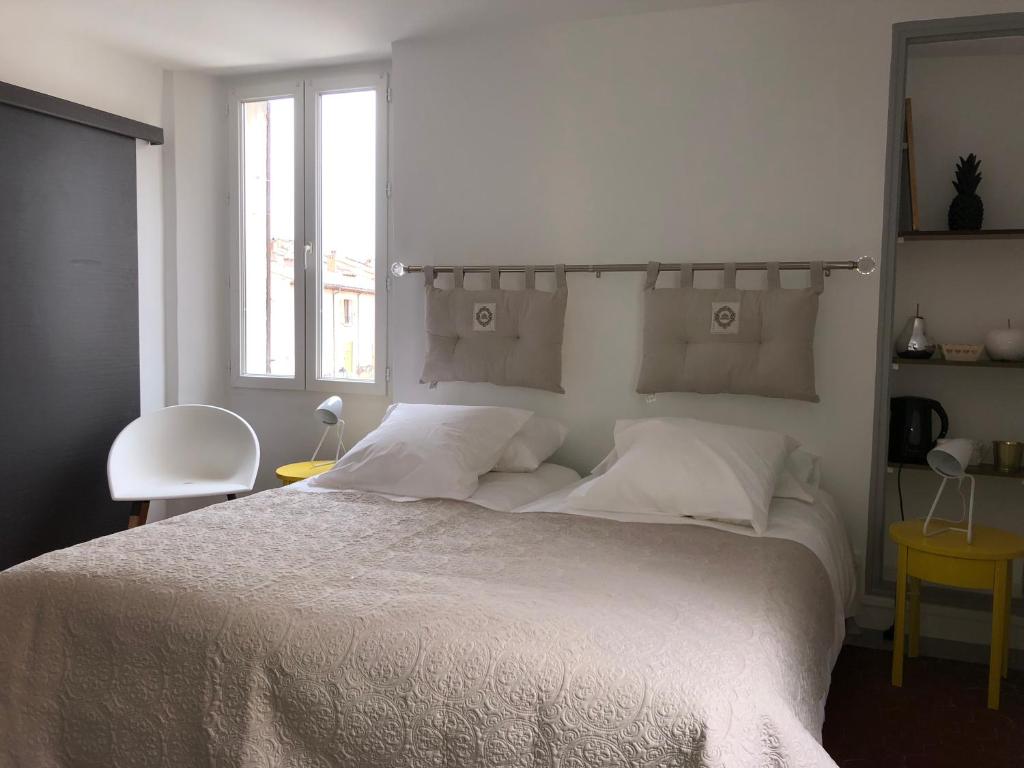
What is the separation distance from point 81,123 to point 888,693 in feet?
12.9

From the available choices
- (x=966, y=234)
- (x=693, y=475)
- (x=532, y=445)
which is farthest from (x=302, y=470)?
(x=966, y=234)

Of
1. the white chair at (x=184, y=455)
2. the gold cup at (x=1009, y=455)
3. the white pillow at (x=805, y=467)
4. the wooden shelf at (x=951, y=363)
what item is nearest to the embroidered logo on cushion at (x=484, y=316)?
the white chair at (x=184, y=455)

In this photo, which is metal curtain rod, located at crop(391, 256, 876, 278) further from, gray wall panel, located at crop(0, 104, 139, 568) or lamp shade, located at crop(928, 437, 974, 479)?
gray wall panel, located at crop(0, 104, 139, 568)

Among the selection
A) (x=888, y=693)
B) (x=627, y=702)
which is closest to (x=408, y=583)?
(x=627, y=702)

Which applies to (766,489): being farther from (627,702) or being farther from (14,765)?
(14,765)

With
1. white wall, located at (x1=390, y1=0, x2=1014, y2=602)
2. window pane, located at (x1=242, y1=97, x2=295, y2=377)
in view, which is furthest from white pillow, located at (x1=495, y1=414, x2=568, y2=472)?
window pane, located at (x1=242, y1=97, x2=295, y2=377)

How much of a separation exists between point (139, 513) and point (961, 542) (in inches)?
125

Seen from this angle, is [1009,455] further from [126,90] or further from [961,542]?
[126,90]

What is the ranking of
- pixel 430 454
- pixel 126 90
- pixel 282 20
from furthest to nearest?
pixel 126 90
pixel 282 20
pixel 430 454

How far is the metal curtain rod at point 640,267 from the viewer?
9.85 ft

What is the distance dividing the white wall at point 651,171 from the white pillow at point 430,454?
18.3 inches

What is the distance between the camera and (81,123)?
3623mm

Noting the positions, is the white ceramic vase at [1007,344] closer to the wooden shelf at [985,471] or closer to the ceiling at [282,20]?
the wooden shelf at [985,471]

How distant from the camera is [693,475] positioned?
2654 millimetres
